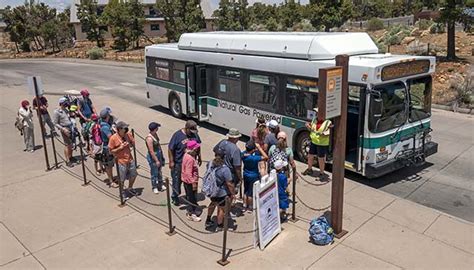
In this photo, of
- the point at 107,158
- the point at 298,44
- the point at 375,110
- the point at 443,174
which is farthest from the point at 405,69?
the point at 107,158

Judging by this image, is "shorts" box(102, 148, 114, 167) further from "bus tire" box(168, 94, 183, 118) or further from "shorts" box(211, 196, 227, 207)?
"bus tire" box(168, 94, 183, 118)

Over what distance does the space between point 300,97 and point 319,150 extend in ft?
5.17

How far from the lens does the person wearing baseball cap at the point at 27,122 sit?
12.1 meters

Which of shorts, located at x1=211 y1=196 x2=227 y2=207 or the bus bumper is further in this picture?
the bus bumper

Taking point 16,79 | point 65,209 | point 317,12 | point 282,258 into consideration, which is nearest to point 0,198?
point 65,209

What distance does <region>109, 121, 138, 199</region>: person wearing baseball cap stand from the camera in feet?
28.2

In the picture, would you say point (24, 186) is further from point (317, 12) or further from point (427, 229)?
point (317, 12)

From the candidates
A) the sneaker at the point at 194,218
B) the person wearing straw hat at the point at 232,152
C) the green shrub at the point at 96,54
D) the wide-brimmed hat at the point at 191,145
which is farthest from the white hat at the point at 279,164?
the green shrub at the point at 96,54

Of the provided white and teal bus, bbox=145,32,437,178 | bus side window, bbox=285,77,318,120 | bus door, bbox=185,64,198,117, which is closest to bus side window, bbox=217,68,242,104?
white and teal bus, bbox=145,32,437,178

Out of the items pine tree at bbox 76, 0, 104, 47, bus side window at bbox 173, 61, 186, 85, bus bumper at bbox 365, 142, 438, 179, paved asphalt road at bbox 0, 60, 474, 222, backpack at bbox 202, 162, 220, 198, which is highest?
pine tree at bbox 76, 0, 104, 47

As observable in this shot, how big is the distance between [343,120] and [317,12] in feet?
99.1

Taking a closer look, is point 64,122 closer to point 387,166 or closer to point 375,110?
point 375,110

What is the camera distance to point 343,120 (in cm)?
707

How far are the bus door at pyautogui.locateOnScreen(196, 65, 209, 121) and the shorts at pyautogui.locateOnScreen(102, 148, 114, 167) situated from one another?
5168mm
